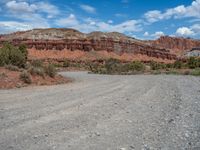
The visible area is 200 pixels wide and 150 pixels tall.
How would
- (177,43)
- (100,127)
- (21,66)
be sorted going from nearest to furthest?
(100,127)
(21,66)
(177,43)

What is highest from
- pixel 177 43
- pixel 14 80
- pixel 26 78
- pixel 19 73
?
pixel 177 43

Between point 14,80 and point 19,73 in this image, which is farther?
point 19,73

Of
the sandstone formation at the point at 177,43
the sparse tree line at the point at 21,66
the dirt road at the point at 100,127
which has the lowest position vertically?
the dirt road at the point at 100,127

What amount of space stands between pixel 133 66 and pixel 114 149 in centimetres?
5481

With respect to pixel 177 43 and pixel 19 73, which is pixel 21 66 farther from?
pixel 177 43

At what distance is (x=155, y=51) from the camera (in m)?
134

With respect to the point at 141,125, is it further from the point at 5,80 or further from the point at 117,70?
the point at 117,70

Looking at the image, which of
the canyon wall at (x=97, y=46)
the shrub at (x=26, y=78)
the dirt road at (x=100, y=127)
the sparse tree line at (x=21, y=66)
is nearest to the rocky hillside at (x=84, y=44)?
the canyon wall at (x=97, y=46)

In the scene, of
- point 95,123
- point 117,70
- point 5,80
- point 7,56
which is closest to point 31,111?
point 95,123

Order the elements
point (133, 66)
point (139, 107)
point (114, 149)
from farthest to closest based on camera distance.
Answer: point (133, 66) → point (139, 107) → point (114, 149)

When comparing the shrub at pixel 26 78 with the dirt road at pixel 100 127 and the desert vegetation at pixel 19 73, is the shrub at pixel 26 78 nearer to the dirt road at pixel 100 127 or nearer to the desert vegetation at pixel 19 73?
the desert vegetation at pixel 19 73

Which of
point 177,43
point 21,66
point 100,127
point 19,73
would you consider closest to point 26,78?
point 19,73

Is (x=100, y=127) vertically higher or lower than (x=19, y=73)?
lower

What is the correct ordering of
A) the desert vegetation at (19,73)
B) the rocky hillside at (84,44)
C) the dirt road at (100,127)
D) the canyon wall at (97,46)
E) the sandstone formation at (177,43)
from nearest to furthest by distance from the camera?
Result: the dirt road at (100,127), the desert vegetation at (19,73), the canyon wall at (97,46), the rocky hillside at (84,44), the sandstone formation at (177,43)
